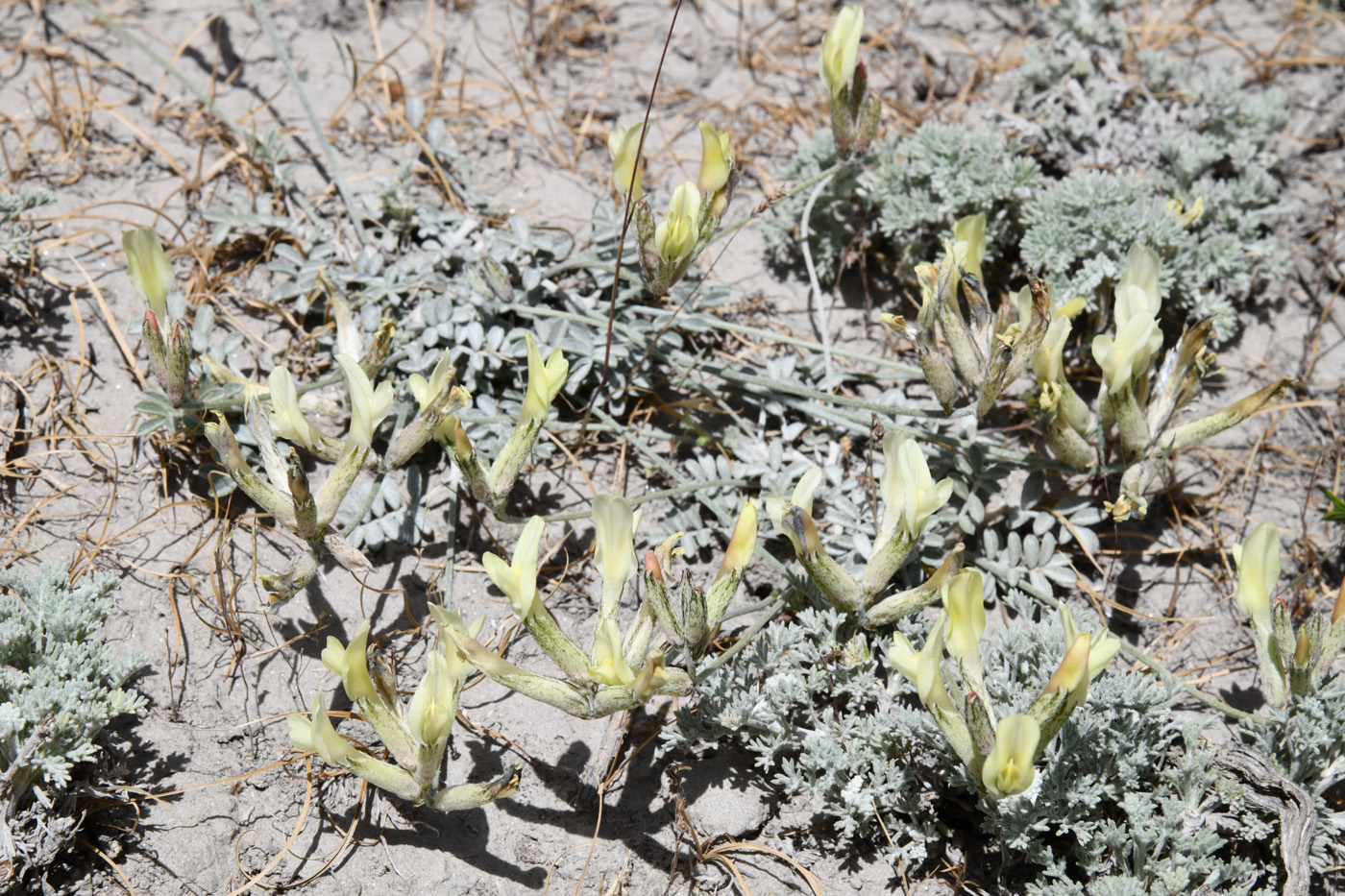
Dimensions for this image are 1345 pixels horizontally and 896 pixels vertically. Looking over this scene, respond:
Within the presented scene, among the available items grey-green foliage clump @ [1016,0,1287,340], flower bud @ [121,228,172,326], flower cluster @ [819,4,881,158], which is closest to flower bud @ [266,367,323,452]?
flower bud @ [121,228,172,326]

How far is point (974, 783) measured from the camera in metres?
2.09

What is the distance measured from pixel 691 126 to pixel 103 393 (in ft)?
6.94

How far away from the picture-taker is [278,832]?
2.17 m

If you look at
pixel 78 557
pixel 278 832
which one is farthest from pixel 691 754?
pixel 78 557

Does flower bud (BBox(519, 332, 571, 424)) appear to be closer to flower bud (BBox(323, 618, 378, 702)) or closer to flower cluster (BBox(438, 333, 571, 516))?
flower cluster (BBox(438, 333, 571, 516))

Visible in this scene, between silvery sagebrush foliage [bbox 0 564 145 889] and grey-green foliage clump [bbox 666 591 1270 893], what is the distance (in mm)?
1284

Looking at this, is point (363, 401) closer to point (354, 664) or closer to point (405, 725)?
point (354, 664)

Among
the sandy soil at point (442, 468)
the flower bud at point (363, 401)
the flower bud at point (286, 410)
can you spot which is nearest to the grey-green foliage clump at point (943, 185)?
the sandy soil at point (442, 468)

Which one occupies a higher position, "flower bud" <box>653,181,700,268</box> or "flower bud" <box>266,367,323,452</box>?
"flower bud" <box>653,181,700,268</box>

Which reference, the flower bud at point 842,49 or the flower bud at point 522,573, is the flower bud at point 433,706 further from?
the flower bud at point 842,49

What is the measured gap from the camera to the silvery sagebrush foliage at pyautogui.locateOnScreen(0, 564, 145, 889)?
1936 millimetres

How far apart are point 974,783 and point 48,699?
77.0 inches

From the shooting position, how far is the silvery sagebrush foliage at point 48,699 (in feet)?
6.35

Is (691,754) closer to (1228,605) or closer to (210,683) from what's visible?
(210,683)
